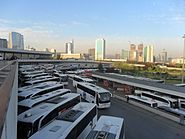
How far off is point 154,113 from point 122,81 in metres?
9.11

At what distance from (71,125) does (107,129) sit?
1124 millimetres

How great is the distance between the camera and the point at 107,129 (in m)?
7.60

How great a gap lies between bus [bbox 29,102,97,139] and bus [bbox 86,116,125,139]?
0.68 m

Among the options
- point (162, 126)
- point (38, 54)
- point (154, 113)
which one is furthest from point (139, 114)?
point (38, 54)

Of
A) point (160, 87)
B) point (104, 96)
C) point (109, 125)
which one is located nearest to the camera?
point (109, 125)

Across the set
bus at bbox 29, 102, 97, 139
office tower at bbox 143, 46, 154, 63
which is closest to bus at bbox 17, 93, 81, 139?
bus at bbox 29, 102, 97, 139

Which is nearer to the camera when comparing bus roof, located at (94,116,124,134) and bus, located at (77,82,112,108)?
bus roof, located at (94,116,124,134)

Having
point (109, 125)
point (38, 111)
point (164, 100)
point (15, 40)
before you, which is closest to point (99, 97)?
point (164, 100)

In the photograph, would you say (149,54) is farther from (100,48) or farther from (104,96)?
(104,96)

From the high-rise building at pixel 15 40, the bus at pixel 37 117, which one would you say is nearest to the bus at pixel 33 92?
the bus at pixel 37 117

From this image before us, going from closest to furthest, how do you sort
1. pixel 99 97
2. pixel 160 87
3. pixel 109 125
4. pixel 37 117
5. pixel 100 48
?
pixel 109 125 < pixel 37 117 < pixel 99 97 < pixel 160 87 < pixel 100 48

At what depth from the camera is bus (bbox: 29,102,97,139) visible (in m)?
6.92

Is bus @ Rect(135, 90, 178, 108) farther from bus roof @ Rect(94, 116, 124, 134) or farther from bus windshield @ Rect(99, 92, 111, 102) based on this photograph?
bus roof @ Rect(94, 116, 124, 134)

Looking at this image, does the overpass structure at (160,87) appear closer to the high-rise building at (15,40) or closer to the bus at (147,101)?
the bus at (147,101)
